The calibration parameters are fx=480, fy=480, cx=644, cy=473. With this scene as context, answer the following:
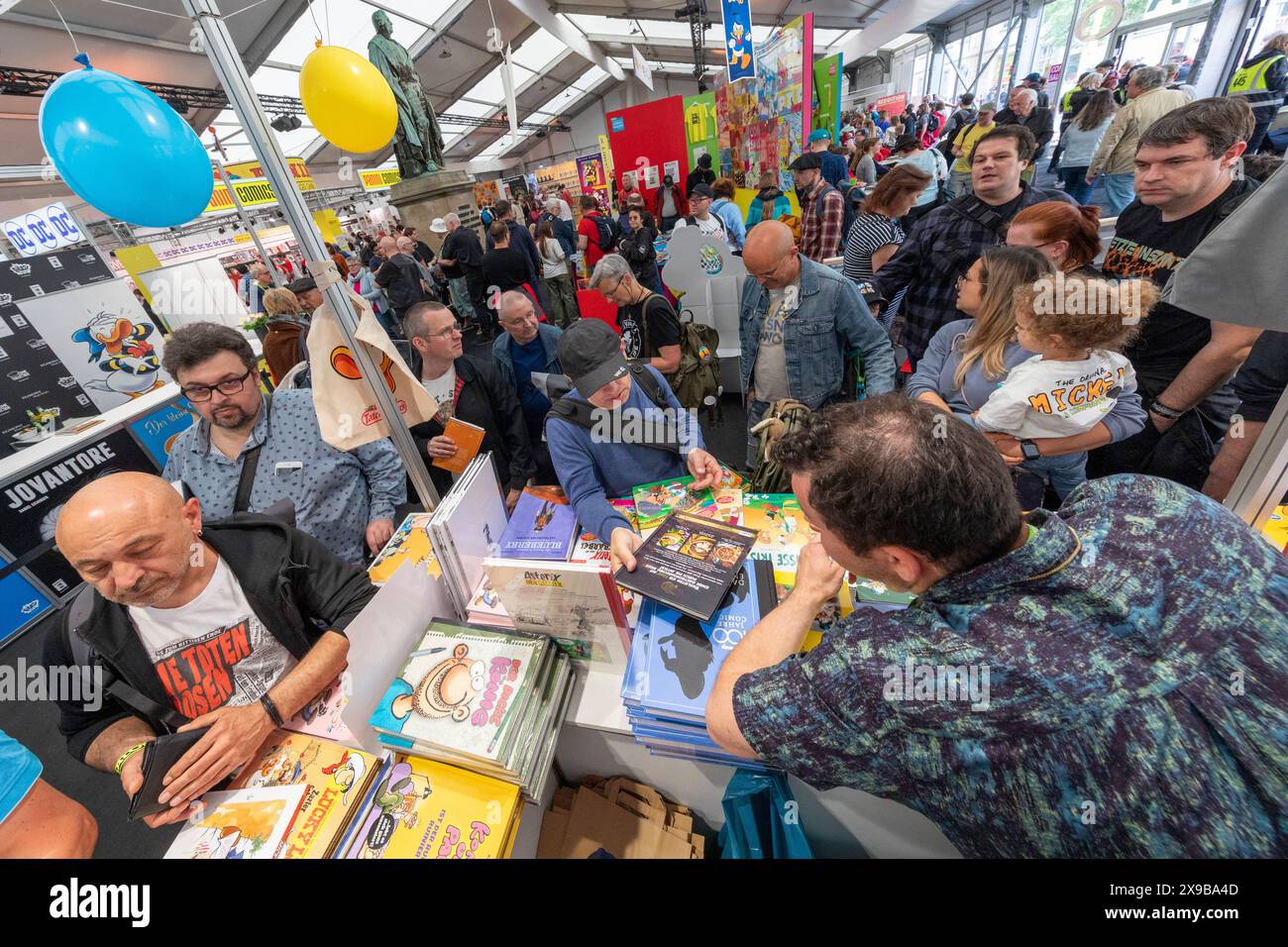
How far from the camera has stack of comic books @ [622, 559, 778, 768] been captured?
110cm

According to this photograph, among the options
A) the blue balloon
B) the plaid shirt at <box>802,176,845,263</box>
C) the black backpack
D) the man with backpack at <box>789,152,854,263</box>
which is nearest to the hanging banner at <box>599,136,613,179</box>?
the black backpack

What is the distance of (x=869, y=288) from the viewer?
2969mm

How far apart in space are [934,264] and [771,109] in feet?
22.1

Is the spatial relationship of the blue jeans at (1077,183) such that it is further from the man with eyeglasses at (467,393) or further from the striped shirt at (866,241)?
the man with eyeglasses at (467,393)

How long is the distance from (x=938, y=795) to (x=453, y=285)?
28.8 feet

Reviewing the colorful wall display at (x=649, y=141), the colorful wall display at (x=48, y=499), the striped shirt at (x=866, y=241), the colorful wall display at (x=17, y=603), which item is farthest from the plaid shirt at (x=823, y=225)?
the colorful wall display at (x=17, y=603)

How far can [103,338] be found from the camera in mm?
4871

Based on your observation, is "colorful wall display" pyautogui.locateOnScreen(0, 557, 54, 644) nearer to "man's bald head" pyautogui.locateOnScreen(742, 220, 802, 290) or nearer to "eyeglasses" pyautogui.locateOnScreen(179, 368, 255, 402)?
"eyeglasses" pyautogui.locateOnScreen(179, 368, 255, 402)

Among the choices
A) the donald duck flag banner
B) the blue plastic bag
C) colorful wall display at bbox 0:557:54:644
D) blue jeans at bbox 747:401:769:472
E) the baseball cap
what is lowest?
colorful wall display at bbox 0:557:54:644

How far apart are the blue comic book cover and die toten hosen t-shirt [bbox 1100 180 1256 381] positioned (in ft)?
6.79

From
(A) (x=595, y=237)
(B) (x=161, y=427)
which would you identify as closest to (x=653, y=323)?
(A) (x=595, y=237)

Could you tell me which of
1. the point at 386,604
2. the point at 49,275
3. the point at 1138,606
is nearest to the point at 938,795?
the point at 1138,606

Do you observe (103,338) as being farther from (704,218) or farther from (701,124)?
(701,124)
